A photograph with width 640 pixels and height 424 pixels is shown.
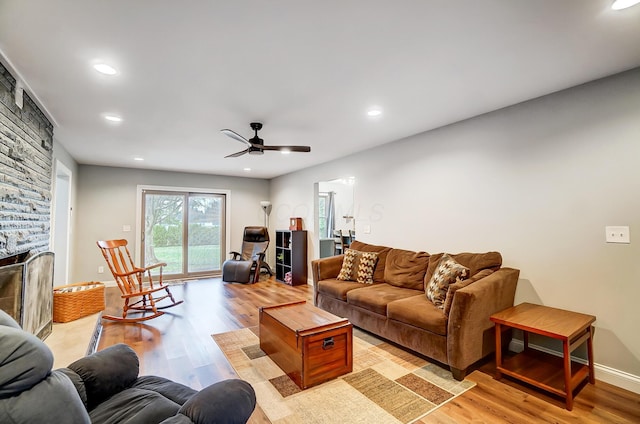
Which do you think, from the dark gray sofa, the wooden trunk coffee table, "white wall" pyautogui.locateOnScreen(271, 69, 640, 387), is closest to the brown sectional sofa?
"white wall" pyautogui.locateOnScreen(271, 69, 640, 387)

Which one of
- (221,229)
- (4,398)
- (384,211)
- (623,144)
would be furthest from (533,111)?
(221,229)

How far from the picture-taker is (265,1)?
5.09 ft

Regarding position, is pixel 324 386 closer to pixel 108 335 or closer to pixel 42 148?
pixel 108 335

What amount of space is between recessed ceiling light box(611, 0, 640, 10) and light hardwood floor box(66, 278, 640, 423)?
8.16 feet

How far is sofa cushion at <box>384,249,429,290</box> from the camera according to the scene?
348 centimetres

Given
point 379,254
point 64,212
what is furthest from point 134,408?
point 64,212

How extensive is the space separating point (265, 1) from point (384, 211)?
3.29m

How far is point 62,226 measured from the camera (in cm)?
476

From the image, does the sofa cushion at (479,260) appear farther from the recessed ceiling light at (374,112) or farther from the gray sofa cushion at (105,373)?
the gray sofa cushion at (105,373)

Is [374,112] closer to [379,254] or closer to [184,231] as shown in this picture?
[379,254]

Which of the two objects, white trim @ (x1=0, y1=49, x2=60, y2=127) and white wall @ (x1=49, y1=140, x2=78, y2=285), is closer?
white trim @ (x1=0, y1=49, x2=60, y2=127)

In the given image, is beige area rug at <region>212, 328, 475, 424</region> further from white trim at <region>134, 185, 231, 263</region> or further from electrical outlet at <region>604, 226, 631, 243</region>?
white trim at <region>134, 185, 231, 263</region>

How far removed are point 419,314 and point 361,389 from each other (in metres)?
0.82

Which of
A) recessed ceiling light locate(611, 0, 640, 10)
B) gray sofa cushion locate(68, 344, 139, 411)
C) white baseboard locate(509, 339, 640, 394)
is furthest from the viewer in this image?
white baseboard locate(509, 339, 640, 394)
